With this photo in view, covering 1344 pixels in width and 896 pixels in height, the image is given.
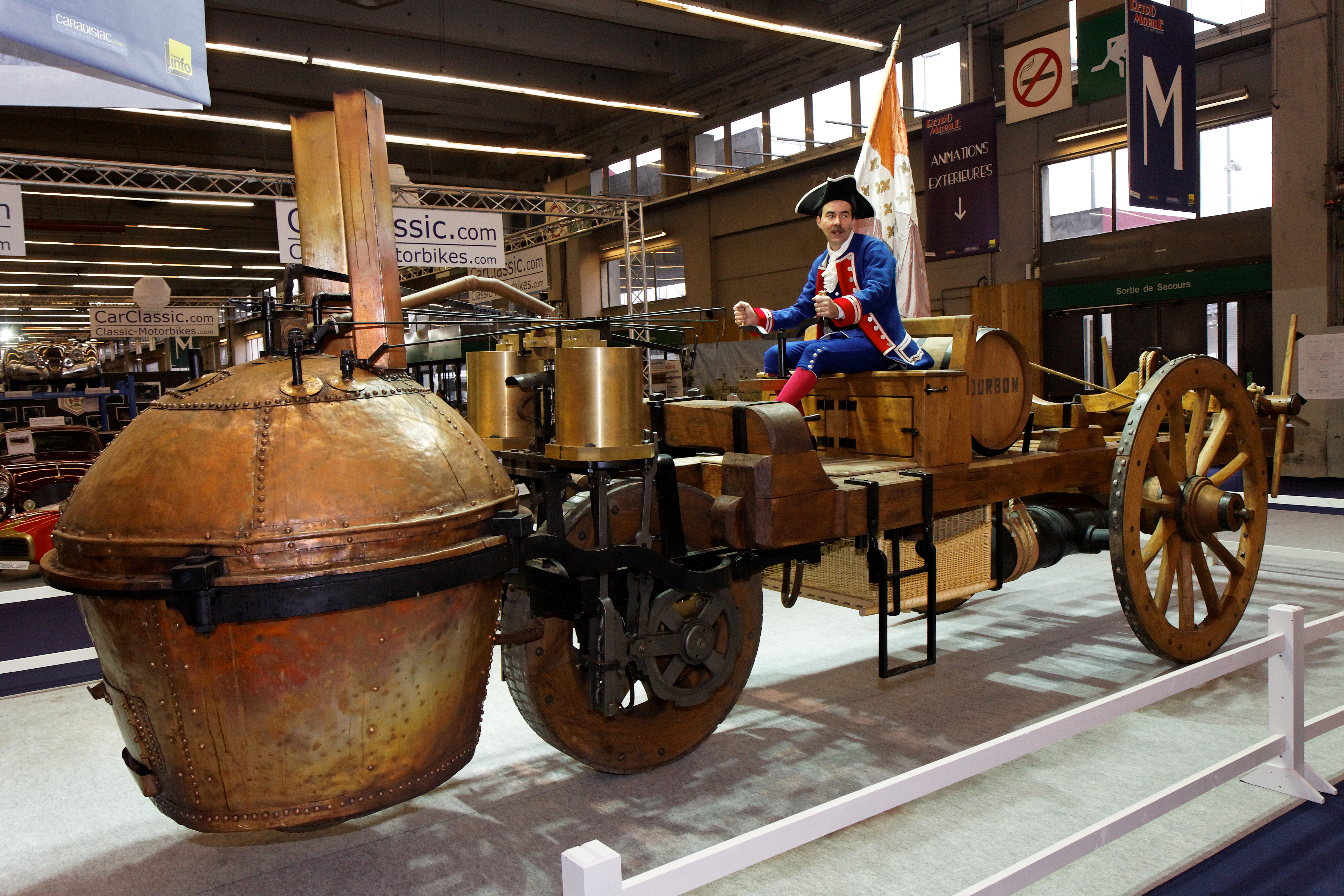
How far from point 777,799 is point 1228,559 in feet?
8.82

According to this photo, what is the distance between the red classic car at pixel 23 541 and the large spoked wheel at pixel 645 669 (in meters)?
6.12

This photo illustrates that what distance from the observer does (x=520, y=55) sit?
16938 millimetres

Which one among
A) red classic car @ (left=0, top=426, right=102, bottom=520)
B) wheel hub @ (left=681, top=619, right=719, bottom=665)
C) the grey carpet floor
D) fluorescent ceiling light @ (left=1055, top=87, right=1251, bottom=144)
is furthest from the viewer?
fluorescent ceiling light @ (left=1055, top=87, right=1251, bottom=144)

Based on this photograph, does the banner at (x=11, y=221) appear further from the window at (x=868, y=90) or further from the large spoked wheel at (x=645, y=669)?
the window at (x=868, y=90)

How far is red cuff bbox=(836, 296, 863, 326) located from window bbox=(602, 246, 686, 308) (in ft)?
54.9

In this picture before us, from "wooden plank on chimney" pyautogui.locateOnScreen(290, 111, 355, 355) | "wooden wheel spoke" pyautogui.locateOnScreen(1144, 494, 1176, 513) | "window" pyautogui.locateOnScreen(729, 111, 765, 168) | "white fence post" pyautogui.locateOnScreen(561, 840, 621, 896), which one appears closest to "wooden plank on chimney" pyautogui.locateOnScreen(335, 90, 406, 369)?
"wooden plank on chimney" pyautogui.locateOnScreen(290, 111, 355, 355)

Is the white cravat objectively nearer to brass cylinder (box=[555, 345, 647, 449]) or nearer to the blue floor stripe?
brass cylinder (box=[555, 345, 647, 449])

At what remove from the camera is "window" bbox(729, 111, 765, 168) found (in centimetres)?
1795

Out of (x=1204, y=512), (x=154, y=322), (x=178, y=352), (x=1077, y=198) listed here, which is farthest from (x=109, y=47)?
(x=178, y=352)

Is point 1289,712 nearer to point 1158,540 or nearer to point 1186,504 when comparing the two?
point 1158,540

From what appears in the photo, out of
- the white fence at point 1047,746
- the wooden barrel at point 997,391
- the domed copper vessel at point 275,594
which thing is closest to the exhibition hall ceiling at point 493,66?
the wooden barrel at point 997,391

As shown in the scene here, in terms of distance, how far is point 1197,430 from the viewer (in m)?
4.38

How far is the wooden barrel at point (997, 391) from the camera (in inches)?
154

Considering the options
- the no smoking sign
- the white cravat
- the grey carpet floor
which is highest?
the no smoking sign
